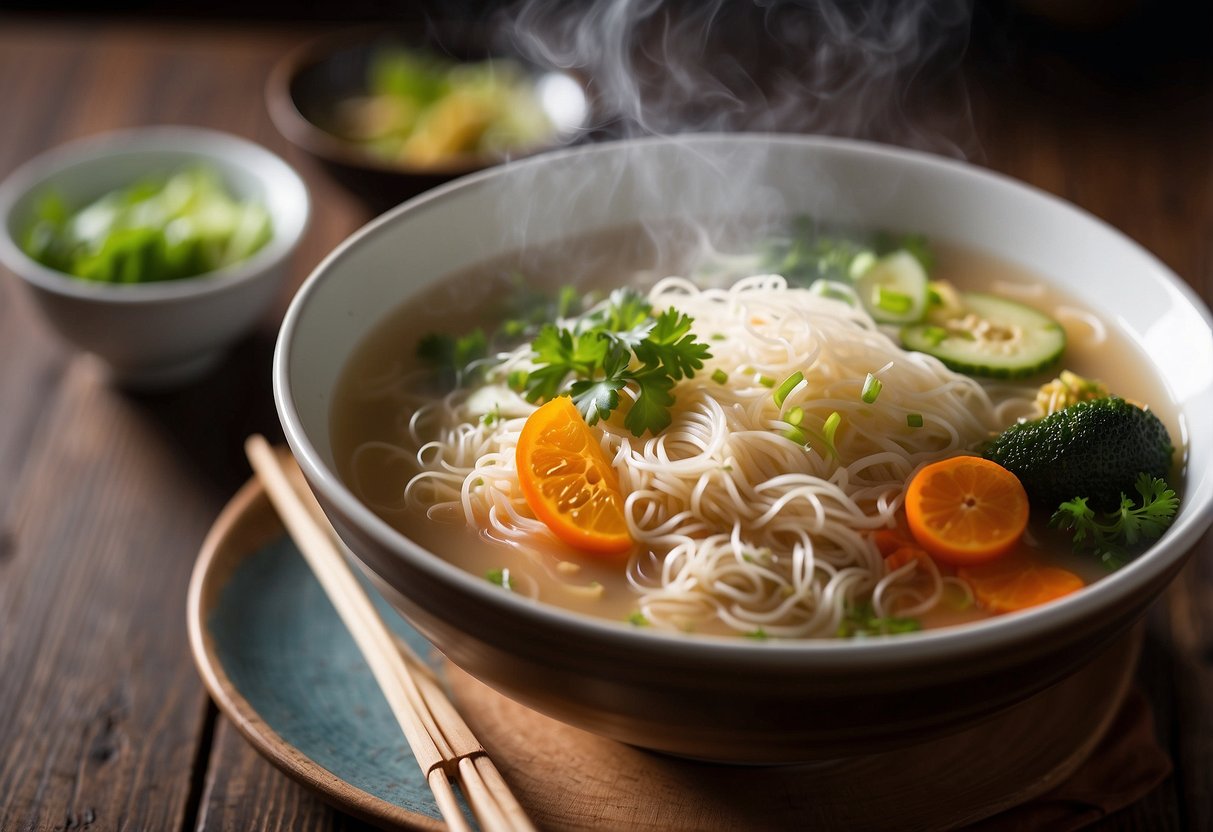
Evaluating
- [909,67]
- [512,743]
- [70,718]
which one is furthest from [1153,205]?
[70,718]

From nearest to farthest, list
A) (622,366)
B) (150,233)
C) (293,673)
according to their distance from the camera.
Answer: (622,366)
(293,673)
(150,233)

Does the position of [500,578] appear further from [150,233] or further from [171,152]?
[171,152]

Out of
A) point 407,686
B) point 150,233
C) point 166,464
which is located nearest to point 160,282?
point 150,233

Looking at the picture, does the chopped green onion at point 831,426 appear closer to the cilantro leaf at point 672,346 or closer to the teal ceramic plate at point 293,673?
the cilantro leaf at point 672,346

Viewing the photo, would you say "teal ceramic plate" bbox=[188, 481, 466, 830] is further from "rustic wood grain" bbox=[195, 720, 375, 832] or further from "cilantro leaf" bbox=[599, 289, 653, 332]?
"cilantro leaf" bbox=[599, 289, 653, 332]

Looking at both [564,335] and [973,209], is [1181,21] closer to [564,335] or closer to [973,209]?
[973,209]
